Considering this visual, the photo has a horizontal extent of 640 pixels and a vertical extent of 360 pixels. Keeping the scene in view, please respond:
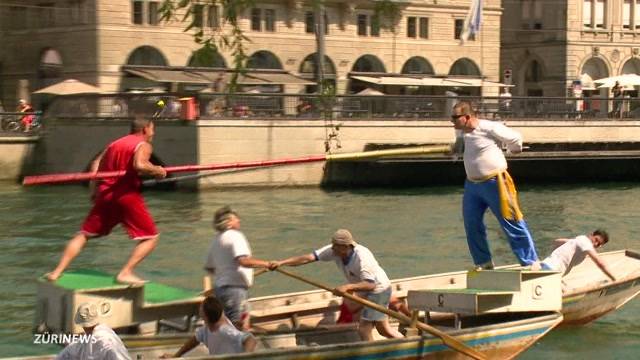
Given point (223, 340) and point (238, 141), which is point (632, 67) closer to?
point (238, 141)

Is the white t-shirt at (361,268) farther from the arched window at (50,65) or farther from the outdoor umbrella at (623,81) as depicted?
the outdoor umbrella at (623,81)

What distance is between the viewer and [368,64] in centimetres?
6612

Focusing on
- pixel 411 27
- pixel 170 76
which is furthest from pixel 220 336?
pixel 411 27

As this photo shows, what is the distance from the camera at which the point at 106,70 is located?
185ft

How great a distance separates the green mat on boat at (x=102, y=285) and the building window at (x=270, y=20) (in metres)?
48.5

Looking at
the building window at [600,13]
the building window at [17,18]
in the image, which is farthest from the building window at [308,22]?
the building window at [600,13]

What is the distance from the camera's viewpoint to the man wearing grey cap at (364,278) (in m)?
13.8

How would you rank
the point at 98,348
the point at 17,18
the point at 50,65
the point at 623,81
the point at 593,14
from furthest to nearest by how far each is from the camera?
the point at 593,14
the point at 623,81
the point at 17,18
the point at 50,65
the point at 98,348

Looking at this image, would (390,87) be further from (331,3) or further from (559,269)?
(559,269)

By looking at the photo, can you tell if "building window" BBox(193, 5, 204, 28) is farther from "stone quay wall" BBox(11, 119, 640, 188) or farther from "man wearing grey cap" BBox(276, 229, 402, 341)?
"stone quay wall" BBox(11, 119, 640, 188)

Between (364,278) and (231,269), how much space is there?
143 cm

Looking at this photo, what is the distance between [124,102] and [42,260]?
17.2m

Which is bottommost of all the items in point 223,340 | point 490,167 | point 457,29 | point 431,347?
point 431,347

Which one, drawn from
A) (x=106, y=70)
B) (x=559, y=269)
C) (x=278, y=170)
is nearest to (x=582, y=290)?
(x=559, y=269)
